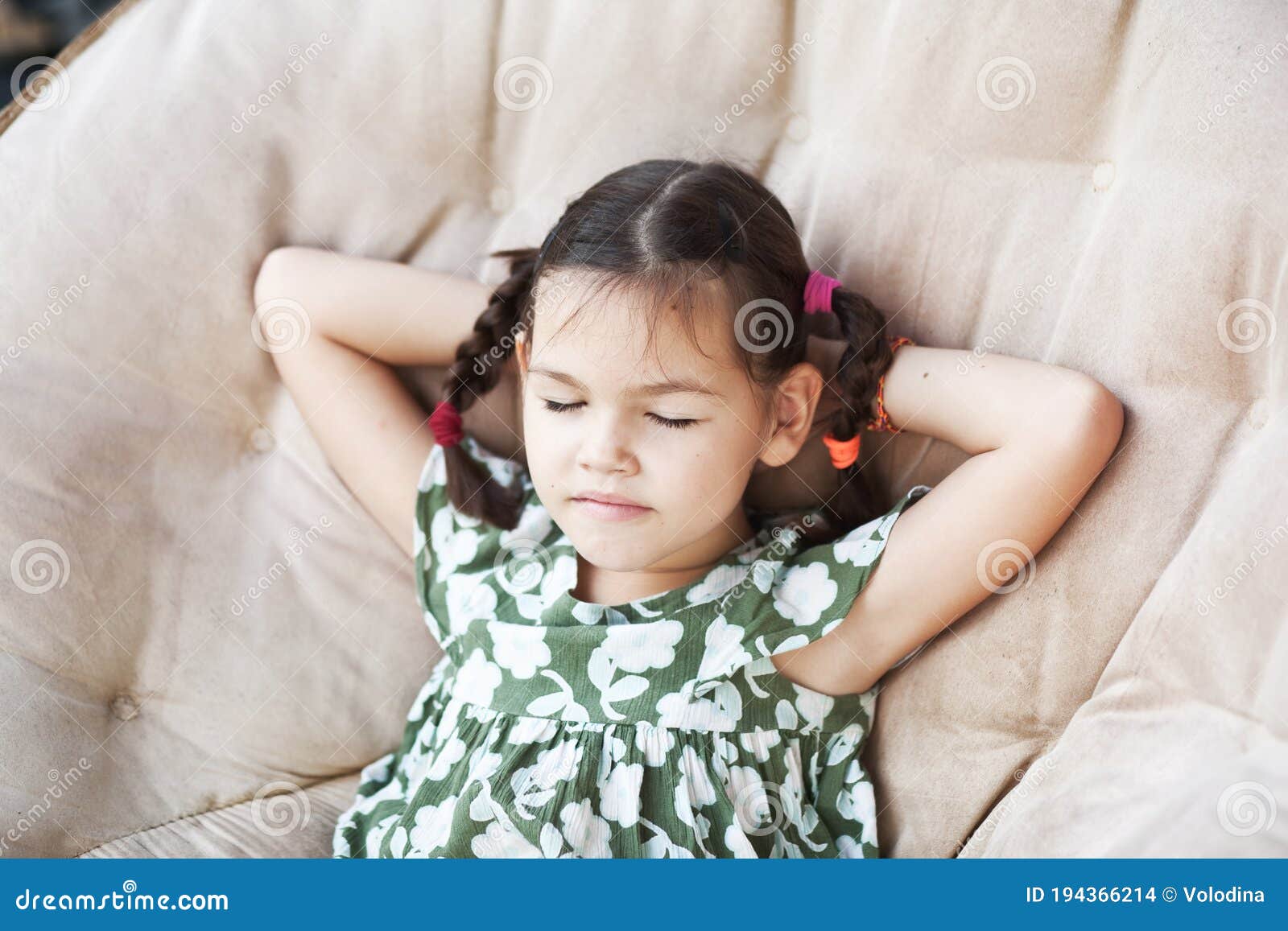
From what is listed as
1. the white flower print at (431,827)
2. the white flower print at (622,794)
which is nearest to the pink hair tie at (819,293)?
the white flower print at (622,794)

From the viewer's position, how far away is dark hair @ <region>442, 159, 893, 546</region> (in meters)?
0.95

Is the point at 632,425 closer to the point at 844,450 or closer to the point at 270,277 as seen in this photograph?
the point at 844,450

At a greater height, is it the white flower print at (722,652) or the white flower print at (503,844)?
the white flower print at (722,652)

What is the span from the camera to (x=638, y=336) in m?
0.92

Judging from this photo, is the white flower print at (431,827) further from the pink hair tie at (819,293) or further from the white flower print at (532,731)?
the pink hair tie at (819,293)

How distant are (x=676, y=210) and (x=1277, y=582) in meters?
0.59

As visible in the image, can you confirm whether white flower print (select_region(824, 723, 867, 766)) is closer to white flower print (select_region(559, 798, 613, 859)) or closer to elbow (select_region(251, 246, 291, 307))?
white flower print (select_region(559, 798, 613, 859))

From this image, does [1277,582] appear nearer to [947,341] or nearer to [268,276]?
[947,341]

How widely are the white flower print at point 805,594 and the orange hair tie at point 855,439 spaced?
0.11 meters

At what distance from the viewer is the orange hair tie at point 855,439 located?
1062 mm

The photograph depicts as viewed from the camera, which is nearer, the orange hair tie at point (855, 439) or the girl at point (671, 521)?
the girl at point (671, 521)

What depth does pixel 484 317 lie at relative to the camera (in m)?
1.11

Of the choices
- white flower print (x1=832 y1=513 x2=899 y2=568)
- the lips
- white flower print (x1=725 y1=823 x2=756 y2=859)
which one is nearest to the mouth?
the lips

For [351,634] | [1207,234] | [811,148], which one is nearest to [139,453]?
[351,634]
